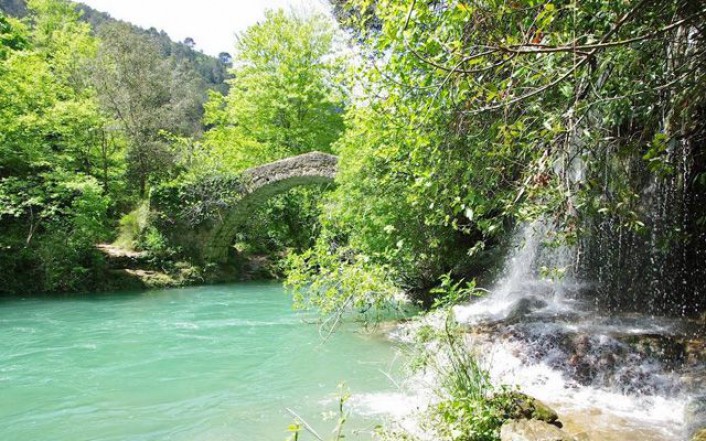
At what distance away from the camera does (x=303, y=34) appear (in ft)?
58.0

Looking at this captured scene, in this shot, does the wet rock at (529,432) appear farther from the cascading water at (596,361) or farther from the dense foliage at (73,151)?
the dense foliage at (73,151)

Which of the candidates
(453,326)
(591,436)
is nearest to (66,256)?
(453,326)

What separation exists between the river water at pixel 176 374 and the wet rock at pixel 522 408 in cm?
86

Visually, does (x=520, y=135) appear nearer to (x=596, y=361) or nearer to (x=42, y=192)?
(x=596, y=361)

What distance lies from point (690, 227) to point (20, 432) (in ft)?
26.0

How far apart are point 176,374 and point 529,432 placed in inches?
170

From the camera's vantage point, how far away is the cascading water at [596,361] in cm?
384

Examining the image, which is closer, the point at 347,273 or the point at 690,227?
the point at 347,273

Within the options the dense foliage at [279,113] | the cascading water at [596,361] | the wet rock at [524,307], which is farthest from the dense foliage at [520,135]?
the dense foliage at [279,113]

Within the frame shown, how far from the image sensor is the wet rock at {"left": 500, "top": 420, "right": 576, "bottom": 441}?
2.87 m

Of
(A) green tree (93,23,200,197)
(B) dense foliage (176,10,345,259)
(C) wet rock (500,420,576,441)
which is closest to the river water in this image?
(C) wet rock (500,420,576,441)

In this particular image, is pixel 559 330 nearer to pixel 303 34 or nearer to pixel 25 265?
pixel 25 265

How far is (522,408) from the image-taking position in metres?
3.32

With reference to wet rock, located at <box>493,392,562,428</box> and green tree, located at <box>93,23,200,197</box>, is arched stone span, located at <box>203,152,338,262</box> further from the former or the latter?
wet rock, located at <box>493,392,562,428</box>
